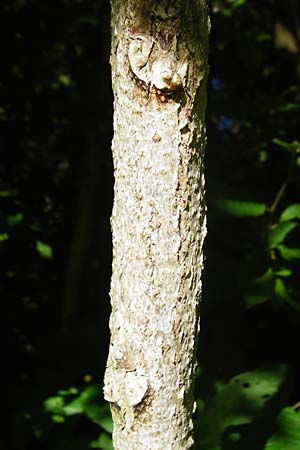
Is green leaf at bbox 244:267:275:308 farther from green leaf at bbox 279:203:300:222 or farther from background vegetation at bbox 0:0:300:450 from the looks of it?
green leaf at bbox 279:203:300:222

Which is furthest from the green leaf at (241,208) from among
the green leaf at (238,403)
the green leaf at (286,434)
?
the green leaf at (286,434)

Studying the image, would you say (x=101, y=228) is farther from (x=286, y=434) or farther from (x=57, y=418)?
(x=286, y=434)

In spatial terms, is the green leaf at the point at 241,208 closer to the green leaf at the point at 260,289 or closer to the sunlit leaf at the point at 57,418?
the green leaf at the point at 260,289

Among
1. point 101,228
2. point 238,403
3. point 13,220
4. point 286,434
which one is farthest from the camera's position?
point 101,228

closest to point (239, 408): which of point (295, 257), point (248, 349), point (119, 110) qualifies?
point (295, 257)

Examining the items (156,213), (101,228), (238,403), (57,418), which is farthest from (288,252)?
(101,228)

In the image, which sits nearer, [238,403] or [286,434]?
[286,434]

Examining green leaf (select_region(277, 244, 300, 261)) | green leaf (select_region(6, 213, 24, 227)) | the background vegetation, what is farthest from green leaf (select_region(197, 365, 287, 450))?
green leaf (select_region(6, 213, 24, 227))
